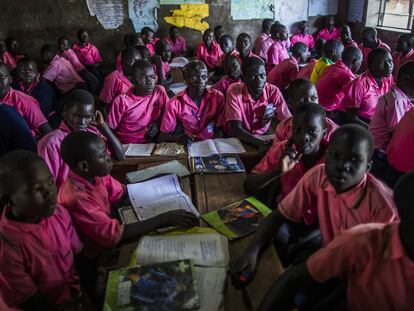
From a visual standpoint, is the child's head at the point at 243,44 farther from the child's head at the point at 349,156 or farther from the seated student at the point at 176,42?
the child's head at the point at 349,156

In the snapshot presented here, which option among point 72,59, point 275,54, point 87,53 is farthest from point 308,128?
point 87,53

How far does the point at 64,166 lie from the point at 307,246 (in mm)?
1277

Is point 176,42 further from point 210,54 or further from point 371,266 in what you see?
point 371,266

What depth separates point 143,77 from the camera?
2.84 metres

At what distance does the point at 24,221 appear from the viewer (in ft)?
4.24

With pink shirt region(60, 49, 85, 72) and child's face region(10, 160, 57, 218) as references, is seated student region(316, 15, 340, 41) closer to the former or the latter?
pink shirt region(60, 49, 85, 72)

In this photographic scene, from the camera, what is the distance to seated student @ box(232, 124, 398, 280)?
1.24m

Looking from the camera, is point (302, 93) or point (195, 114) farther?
point (195, 114)

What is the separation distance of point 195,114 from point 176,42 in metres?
4.41

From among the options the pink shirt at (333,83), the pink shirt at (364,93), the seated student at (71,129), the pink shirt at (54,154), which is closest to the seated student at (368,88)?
Result: the pink shirt at (364,93)

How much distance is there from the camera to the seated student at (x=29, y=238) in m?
1.20

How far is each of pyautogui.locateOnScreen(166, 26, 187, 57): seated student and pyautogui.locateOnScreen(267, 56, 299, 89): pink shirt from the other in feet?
10.0

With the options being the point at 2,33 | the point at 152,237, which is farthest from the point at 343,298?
the point at 2,33

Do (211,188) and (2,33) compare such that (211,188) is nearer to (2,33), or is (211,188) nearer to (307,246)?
(307,246)
